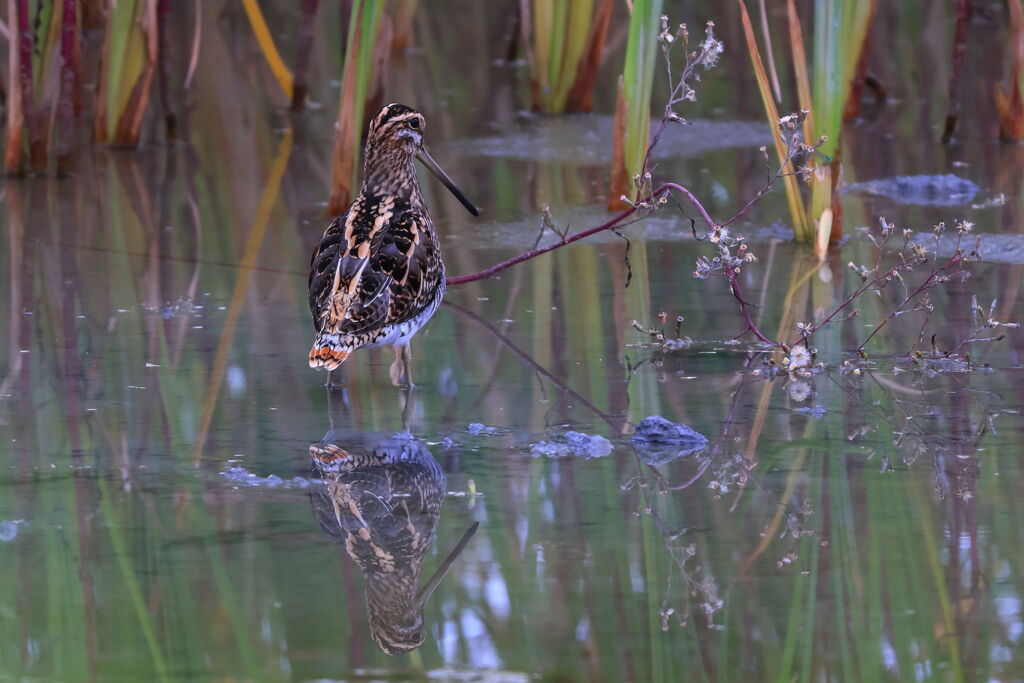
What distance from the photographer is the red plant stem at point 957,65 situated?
8.47m

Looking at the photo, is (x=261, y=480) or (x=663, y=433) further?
(x=663, y=433)

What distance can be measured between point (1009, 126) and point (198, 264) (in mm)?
4734

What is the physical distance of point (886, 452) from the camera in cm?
427

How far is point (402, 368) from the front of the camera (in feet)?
17.0

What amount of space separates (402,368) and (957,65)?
4818 mm

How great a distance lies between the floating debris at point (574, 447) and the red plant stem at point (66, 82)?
4.59 metres

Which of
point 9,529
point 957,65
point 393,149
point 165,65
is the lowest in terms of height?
point 9,529

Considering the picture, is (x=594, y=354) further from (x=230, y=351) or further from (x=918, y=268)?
(x=918, y=268)

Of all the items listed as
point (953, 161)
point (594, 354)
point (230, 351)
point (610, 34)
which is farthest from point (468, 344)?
point (610, 34)

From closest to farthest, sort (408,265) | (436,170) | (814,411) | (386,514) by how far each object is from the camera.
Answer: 1. (386,514)
2. (814,411)
3. (408,265)
4. (436,170)

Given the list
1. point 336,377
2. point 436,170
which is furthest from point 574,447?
point 436,170

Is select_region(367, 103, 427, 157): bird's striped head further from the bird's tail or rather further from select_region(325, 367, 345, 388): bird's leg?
the bird's tail

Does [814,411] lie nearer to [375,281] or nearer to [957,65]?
[375,281]

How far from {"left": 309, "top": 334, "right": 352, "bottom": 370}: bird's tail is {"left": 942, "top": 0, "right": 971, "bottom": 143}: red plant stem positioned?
4.90 m
